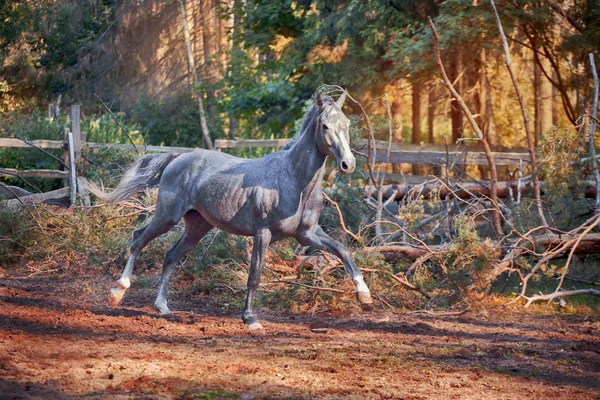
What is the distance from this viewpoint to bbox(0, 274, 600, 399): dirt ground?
16.0 ft

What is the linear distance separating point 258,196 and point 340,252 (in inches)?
36.5

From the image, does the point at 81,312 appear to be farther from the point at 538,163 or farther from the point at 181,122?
the point at 181,122

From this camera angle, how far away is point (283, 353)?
5.94 metres

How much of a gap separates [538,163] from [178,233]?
15.7ft

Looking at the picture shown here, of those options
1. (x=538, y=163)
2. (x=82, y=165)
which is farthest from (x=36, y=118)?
(x=538, y=163)

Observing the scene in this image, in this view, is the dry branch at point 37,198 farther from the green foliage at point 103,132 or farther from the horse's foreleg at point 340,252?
the horse's foreleg at point 340,252

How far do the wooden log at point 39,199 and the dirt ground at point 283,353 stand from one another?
110 inches

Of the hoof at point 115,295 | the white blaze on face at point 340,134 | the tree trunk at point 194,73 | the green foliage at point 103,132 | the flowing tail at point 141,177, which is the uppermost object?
the tree trunk at point 194,73

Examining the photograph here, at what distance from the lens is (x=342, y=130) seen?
21.5ft

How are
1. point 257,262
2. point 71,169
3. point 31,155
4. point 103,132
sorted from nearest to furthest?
1. point 257,262
2. point 71,169
3. point 31,155
4. point 103,132

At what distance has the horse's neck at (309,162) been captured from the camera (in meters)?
6.85

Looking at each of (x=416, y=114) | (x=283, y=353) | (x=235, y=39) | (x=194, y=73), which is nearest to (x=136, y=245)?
(x=283, y=353)

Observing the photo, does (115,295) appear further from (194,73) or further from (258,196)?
(194,73)

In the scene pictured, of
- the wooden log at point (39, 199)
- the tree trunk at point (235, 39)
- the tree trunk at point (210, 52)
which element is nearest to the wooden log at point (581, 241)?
the wooden log at point (39, 199)
